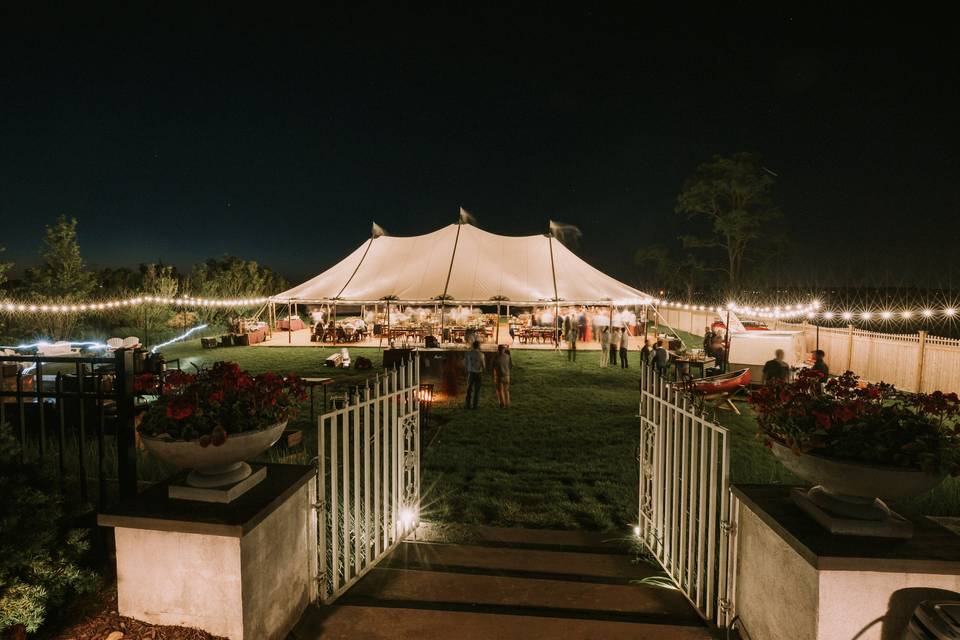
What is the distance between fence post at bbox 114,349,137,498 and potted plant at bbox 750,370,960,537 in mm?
3011

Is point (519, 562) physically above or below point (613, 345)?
below

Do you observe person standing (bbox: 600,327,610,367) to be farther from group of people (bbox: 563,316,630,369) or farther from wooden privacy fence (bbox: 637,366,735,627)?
wooden privacy fence (bbox: 637,366,735,627)

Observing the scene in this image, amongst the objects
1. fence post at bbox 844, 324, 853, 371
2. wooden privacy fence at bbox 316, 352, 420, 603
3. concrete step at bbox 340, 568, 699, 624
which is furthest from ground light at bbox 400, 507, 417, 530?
fence post at bbox 844, 324, 853, 371

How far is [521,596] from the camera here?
2.65 m

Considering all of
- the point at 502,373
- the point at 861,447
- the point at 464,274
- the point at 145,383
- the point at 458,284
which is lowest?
the point at 502,373

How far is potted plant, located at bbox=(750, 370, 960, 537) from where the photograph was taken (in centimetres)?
181

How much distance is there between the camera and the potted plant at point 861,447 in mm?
1814

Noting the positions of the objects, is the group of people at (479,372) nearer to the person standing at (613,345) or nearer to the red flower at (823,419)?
the person standing at (613,345)

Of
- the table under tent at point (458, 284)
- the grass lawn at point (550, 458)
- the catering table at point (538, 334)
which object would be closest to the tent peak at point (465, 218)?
the table under tent at point (458, 284)

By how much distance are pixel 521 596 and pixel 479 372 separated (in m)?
5.59

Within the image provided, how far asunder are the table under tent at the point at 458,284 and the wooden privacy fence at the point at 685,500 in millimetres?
10116

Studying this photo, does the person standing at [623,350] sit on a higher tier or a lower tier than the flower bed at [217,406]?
lower

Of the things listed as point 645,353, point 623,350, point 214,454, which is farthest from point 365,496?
point 623,350

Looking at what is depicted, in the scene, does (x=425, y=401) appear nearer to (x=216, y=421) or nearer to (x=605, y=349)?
(x=216, y=421)
